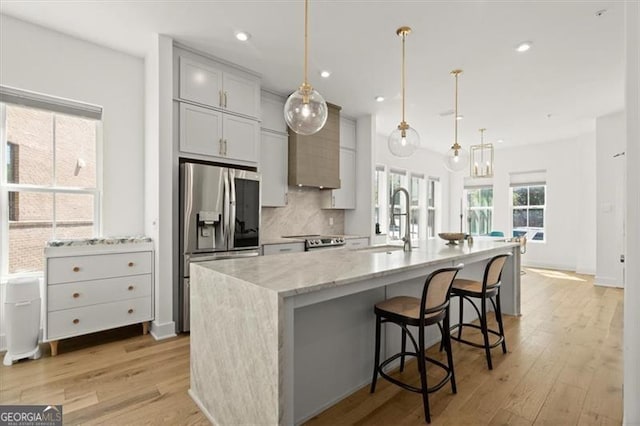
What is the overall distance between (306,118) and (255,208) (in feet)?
5.55

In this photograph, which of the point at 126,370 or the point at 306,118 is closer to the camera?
the point at 306,118

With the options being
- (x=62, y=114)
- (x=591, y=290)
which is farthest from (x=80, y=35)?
(x=591, y=290)

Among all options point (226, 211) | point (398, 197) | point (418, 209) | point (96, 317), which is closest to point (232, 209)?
point (226, 211)

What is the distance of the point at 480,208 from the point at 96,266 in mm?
8586

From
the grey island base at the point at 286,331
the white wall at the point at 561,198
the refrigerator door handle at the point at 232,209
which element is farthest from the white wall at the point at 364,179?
the white wall at the point at 561,198

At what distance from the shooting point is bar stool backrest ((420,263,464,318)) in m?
1.81

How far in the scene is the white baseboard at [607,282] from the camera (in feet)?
17.3

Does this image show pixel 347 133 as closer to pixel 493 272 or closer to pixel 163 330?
pixel 493 272

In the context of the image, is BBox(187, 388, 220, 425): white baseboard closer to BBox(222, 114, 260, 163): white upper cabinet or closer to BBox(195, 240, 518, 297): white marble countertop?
BBox(195, 240, 518, 297): white marble countertop

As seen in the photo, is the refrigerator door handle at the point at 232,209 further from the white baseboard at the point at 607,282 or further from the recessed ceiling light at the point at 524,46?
the white baseboard at the point at 607,282

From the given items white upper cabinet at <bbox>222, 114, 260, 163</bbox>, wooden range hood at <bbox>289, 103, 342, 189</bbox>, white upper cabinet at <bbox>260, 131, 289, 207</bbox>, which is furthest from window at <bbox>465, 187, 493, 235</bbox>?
white upper cabinet at <bbox>222, 114, 260, 163</bbox>

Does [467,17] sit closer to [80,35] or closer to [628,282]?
[628,282]

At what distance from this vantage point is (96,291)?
2871mm

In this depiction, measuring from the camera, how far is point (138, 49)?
3.34 m
